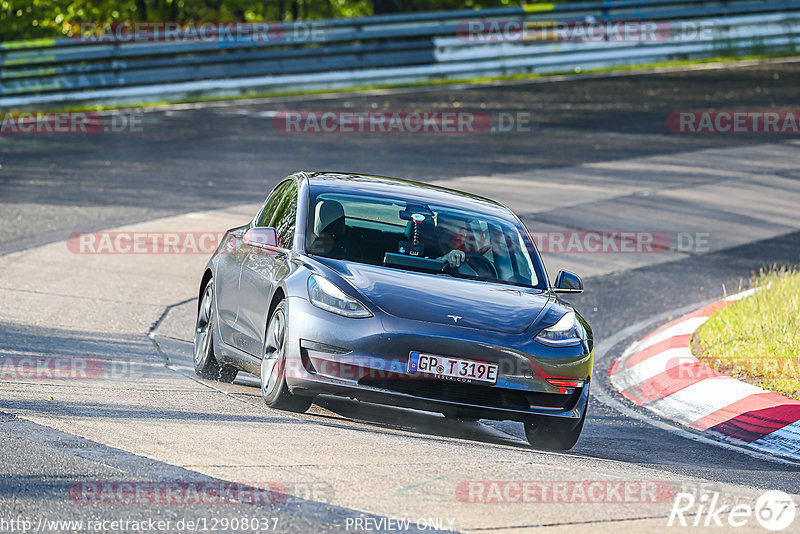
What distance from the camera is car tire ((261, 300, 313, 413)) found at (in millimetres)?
6930

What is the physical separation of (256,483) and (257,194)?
10.5 meters

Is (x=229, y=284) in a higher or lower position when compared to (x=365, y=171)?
higher

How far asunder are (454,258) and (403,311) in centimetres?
107

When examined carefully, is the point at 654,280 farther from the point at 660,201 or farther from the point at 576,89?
the point at 576,89

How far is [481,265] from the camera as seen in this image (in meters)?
7.82

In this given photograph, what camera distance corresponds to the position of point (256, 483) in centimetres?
527

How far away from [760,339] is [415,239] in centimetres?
317
